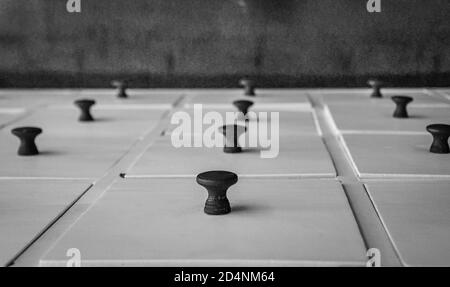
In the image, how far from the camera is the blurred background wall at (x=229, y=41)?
2.19m

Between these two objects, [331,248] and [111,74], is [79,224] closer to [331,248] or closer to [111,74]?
[331,248]

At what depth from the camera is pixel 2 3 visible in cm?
226

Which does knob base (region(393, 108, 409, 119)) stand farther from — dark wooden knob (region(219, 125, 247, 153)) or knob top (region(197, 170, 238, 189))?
knob top (region(197, 170, 238, 189))

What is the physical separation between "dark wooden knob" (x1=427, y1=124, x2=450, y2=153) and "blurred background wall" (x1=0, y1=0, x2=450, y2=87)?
3.30 feet

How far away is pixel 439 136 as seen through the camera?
4.06 feet

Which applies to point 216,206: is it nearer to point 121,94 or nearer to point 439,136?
point 439,136

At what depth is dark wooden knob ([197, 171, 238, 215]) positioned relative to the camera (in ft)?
2.81

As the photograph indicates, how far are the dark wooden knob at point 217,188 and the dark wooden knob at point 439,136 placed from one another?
533mm

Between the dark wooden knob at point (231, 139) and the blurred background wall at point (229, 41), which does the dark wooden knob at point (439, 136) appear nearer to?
the dark wooden knob at point (231, 139)

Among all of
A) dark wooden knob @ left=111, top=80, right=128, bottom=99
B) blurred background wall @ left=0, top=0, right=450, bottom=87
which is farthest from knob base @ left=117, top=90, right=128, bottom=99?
blurred background wall @ left=0, top=0, right=450, bottom=87

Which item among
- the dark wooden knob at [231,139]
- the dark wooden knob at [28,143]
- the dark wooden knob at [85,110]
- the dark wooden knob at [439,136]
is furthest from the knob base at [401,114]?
the dark wooden knob at [28,143]

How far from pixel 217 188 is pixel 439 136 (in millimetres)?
590

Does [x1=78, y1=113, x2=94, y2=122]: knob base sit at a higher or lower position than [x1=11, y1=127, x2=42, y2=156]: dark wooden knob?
higher

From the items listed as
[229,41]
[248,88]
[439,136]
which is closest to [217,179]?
[439,136]
